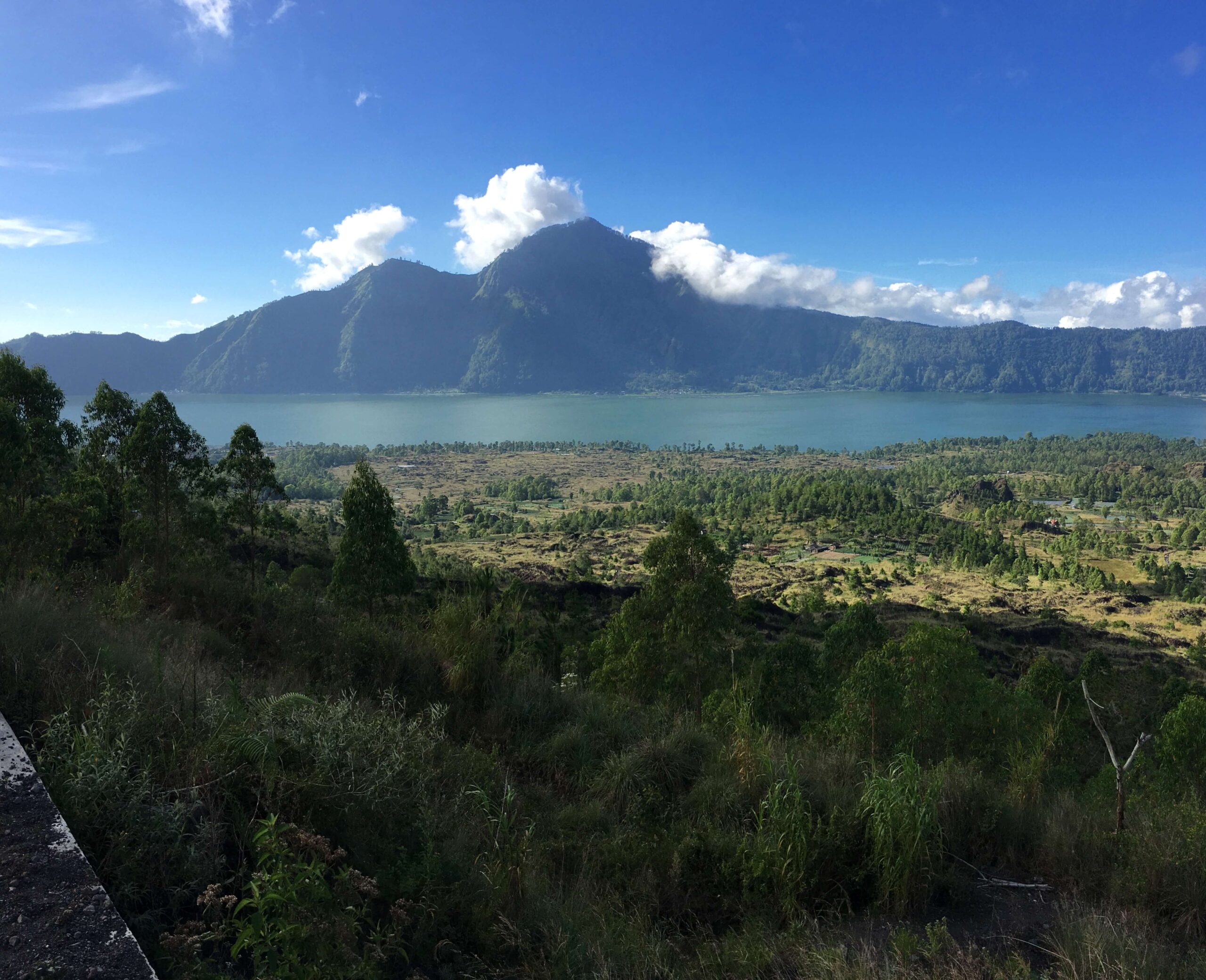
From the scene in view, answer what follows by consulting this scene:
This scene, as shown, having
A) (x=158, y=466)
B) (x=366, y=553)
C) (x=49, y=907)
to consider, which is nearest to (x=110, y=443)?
(x=158, y=466)

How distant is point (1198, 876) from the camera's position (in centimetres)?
344

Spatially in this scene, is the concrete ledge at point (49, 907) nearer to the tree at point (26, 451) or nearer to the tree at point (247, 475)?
the tree at point (26, 451)

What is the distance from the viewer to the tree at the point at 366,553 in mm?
14688

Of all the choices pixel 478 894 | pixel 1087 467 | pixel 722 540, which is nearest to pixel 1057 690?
pixel 478 894

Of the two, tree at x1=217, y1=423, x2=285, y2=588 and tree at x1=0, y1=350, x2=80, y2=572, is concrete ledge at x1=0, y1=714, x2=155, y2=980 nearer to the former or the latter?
tree at x1=0, y1=350, x2=80, y2=572

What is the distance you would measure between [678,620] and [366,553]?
719cm

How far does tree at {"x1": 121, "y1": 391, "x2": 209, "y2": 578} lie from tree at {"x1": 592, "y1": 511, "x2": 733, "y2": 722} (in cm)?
946

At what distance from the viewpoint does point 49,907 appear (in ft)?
6.31

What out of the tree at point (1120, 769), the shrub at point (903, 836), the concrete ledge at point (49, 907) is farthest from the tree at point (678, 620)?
the concrete ledge at point (49, 907)

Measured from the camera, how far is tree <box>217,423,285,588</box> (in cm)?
1456

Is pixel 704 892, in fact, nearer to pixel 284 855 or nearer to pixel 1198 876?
pixel 284 855

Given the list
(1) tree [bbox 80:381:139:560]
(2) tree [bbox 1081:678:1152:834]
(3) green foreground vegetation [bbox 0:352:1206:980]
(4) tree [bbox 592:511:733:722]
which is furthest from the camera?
(4) tree [bbox 592:511:733:722]

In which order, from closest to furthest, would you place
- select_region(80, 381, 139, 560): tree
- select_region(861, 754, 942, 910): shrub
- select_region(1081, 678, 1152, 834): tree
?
select_region(861, 754, 942, 910): shrub → select_region(1081, 678, 1152, 834): tree → select_region(80, 381, 139, 560): tree

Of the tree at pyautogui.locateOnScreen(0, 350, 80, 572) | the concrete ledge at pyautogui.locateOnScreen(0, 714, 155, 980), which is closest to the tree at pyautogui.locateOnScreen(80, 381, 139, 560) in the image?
the tree at pyautogui.locateOnScreen(0, 350, 80, 572)
